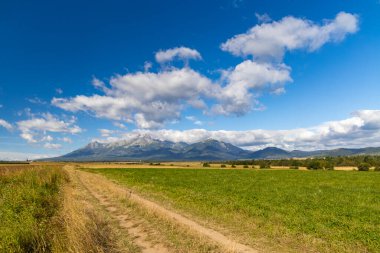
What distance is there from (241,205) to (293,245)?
1007 centimetres

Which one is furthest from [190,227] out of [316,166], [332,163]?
[332,163]

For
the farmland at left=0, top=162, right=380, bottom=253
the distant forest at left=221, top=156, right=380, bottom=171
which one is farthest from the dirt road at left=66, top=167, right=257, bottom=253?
the distant forest at left=221, top=156, right=380, bottom=171

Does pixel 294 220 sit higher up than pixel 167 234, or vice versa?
pixel 167 234

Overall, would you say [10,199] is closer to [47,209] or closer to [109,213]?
[47,209]

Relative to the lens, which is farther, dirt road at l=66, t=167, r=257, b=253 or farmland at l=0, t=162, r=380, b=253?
dirt road at l=66, t=167, r=257, b=253

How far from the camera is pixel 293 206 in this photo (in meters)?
23.6

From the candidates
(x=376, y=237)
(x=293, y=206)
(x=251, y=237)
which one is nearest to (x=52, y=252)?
(x=251, y=237)

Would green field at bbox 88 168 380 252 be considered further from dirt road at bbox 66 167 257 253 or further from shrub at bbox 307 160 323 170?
shrub at bbox 307 160 323 170

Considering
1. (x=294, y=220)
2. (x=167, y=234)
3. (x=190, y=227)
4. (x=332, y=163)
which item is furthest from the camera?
(x=332, y=163)

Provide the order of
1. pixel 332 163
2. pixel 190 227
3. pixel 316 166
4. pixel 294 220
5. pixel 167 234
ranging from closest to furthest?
pixel 167 234
pixel 190 227
pixel 294 220
pixel 316 166
pixel 332 163

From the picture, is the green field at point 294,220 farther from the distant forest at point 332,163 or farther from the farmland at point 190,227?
the distant forest at point 332,163

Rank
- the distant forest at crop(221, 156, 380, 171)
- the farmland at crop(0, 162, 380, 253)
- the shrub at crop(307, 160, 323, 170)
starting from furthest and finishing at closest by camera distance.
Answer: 1. the shrub at crop(307, 160, 323, 170)
2. the distant forest at crop(221, 156, 380, 171)
3. the farmland at crop(0, 162, 380, 253)

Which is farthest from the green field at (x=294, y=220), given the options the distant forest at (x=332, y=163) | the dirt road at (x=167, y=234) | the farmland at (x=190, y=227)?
the distant forest at (x=332, y=163)

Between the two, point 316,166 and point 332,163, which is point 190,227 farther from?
point 332,163
